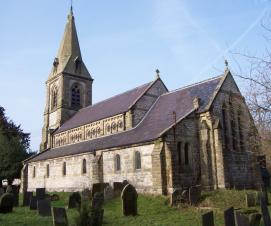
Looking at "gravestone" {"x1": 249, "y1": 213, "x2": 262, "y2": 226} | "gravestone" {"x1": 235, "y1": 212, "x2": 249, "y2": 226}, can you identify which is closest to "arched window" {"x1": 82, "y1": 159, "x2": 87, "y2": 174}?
"gravestone" {"x1": 249, "y1": 213, "x2": 262, "y2": 226}

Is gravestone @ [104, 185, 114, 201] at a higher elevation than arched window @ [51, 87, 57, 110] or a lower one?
lower

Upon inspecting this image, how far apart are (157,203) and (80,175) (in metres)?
12.3

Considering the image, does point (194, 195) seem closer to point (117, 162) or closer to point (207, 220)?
point (117, 162)

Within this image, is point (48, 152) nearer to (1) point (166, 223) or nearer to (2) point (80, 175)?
(2) point (80, 175)

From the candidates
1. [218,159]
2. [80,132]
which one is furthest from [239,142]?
[80,132]

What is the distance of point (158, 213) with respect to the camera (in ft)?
56.6

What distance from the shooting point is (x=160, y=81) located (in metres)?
34.4

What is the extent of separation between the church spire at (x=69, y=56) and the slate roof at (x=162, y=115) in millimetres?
16396

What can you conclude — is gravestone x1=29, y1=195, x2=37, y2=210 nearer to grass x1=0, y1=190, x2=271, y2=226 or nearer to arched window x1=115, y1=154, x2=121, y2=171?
grass x1=0, y1=190, x2=271, y2=226

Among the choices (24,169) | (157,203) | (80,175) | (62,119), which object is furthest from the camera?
(62,119)

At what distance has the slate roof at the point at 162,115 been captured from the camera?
26.3m

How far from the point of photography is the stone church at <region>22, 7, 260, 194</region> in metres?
23.7

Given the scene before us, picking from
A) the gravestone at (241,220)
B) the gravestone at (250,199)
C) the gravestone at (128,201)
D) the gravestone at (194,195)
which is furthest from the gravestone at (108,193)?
the gravestone at (241,220)

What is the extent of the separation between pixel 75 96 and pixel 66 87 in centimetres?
192
